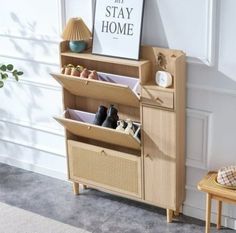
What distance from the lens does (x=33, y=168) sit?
421 centimetres

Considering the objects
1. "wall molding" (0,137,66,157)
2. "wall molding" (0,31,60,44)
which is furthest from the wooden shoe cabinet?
"wall molding" (0,137,66,157)

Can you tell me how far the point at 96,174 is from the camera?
3627 mm

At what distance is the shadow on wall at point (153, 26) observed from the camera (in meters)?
3.18

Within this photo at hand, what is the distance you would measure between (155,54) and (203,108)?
1.44 feet

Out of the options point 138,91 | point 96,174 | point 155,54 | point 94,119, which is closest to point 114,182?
point 96,174

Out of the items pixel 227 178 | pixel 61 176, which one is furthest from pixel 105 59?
pixel 61 176

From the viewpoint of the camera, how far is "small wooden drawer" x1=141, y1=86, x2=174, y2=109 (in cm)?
312

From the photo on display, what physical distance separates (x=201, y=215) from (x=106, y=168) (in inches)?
27.5

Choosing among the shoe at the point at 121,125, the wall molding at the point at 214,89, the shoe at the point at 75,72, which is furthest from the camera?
the shoe at the point at 75,72

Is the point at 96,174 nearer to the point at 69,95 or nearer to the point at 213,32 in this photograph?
the point at 69,95

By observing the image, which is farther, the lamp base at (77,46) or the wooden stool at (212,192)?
the lamp base at (77,46)

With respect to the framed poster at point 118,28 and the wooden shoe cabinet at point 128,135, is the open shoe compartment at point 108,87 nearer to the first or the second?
the wooden shoe cabinet at point 128,135

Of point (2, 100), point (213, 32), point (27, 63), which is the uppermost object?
point (213, 32)

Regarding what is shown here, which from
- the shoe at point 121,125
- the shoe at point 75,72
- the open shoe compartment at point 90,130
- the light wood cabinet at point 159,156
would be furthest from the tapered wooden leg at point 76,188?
the shoe at point 75,72
